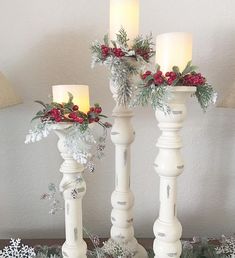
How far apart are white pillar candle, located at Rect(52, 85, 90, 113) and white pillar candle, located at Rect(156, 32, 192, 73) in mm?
144

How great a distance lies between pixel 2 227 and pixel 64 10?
0.60m

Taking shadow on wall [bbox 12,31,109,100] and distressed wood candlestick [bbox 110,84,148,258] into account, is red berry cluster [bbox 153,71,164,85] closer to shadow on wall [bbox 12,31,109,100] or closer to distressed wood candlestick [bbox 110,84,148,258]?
distressed wood candlestick [bbox 110,84,148,258]

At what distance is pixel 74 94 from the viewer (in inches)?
19.4

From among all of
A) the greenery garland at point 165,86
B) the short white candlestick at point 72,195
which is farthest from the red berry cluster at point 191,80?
the short white candlestick at point 72,195

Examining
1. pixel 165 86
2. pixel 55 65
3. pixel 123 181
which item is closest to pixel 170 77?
pixel 165 86

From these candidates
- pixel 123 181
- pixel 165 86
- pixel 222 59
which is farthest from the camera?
pixel 222 59

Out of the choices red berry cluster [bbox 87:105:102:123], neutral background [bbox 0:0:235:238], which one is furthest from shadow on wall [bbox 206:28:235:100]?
red berry cluster [bbox 87:105:102:123]

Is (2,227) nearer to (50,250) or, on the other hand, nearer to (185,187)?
(50,250)

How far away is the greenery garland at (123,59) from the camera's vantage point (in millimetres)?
501

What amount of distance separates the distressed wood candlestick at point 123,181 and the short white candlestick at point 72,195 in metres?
0.09

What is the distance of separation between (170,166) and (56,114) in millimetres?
208

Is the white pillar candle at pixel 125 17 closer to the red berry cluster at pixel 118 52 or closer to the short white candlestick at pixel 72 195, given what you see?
the red berry cluster at pixel 118 52

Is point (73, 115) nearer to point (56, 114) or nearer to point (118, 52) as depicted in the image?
point (56, 114)

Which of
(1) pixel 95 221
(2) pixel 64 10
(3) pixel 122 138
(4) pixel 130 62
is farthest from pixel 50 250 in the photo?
(2) pixel 64 10
